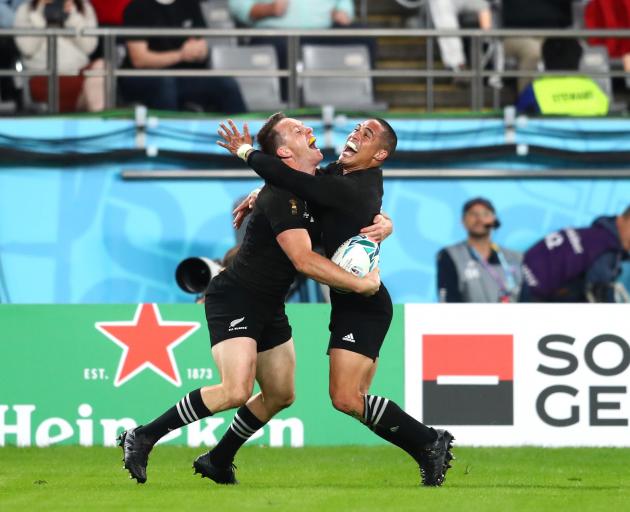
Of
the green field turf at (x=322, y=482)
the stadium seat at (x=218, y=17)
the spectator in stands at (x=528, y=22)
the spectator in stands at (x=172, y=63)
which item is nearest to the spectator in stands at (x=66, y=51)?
the spectator in stands at (x=172, y=63)

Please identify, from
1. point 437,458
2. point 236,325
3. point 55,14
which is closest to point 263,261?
point 236,325

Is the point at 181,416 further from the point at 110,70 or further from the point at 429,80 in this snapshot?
the point at 429,80

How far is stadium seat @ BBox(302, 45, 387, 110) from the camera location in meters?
16.8

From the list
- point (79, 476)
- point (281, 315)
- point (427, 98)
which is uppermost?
point (427, 98)

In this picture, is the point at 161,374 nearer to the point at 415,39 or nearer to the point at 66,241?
the point at 66,241

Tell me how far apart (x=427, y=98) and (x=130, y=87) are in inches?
126

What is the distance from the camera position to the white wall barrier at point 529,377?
12594 millimetres

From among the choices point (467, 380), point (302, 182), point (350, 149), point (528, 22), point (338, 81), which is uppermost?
point (528, 22)

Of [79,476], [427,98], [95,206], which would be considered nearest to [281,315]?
[79,476]

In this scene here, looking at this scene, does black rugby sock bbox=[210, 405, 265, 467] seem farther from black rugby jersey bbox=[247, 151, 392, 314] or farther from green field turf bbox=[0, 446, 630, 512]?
black rugby jersey bbox=[247, 151, 392, 314]

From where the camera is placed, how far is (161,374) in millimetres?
12602

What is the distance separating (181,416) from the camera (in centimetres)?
907

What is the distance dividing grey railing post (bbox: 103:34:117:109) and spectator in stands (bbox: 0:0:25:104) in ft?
3.31

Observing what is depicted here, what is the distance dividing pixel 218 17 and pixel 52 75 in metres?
2.39
